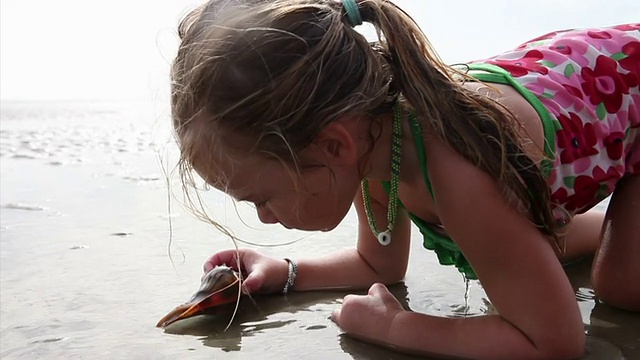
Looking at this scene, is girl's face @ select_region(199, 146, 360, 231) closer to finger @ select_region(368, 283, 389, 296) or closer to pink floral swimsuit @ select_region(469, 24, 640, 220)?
finger @ select_region(368, 283, 389, 296)

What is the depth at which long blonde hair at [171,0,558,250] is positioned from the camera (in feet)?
5.30

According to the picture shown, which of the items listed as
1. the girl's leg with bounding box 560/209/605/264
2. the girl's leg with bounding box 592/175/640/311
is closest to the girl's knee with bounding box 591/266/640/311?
the girl's leg with bounding box 592/175/640/311

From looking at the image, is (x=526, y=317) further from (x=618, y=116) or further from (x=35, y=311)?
(x=35, y=311)

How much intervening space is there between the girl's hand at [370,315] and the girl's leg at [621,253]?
638 millimetres

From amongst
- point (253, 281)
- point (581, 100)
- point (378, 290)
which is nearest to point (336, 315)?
point (378, 290)

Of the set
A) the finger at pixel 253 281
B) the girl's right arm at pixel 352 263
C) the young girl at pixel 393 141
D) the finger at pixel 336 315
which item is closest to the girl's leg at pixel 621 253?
the young girl at pixel 393 141

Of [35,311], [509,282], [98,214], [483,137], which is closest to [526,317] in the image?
[509,282]

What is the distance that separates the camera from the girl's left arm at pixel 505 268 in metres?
1.65

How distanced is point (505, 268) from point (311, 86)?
1.97 feet

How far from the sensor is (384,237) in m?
2.23

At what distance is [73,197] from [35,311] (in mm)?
1693

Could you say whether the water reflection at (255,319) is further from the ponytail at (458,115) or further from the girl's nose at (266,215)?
the ponytail at (458,115)

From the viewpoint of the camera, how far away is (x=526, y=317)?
5.49ft

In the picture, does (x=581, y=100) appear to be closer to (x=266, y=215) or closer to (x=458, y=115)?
(x=458, y=115)
